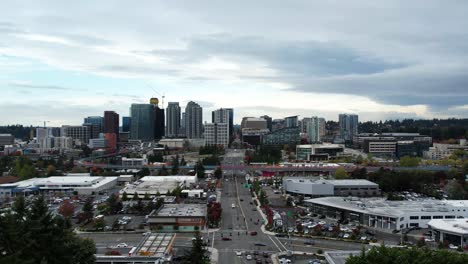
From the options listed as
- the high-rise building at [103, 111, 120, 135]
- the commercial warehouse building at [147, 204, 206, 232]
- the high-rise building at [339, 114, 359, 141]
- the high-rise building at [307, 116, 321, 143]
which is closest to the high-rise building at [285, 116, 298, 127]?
the high-rise building at [339, 114, 359, 141]

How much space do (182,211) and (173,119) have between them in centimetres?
4765

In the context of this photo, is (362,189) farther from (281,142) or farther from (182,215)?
(281,142)

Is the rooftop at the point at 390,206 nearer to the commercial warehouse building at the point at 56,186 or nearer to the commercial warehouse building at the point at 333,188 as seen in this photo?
the commercial warehouse building at the point at 333,188

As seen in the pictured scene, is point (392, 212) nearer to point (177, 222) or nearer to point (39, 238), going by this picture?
point (177, 222)

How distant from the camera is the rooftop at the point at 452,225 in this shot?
10244 millimetres

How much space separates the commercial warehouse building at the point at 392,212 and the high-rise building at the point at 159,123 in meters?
44.9

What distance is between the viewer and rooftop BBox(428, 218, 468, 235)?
403 inches

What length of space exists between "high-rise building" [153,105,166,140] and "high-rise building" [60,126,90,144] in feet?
31.0

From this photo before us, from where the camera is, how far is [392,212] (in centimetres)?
1206

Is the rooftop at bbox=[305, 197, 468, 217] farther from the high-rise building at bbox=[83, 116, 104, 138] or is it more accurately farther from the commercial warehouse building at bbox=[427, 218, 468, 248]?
the high-rise building at bbox=[83, 116, 104, 138]

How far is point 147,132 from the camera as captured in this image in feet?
186

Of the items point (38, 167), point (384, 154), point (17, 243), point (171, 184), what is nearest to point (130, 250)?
point (17, 243)

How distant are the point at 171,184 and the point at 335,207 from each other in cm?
737

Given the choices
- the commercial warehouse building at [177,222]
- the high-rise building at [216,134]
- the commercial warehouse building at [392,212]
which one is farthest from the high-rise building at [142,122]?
the commercial warehouse building at [177,222]
